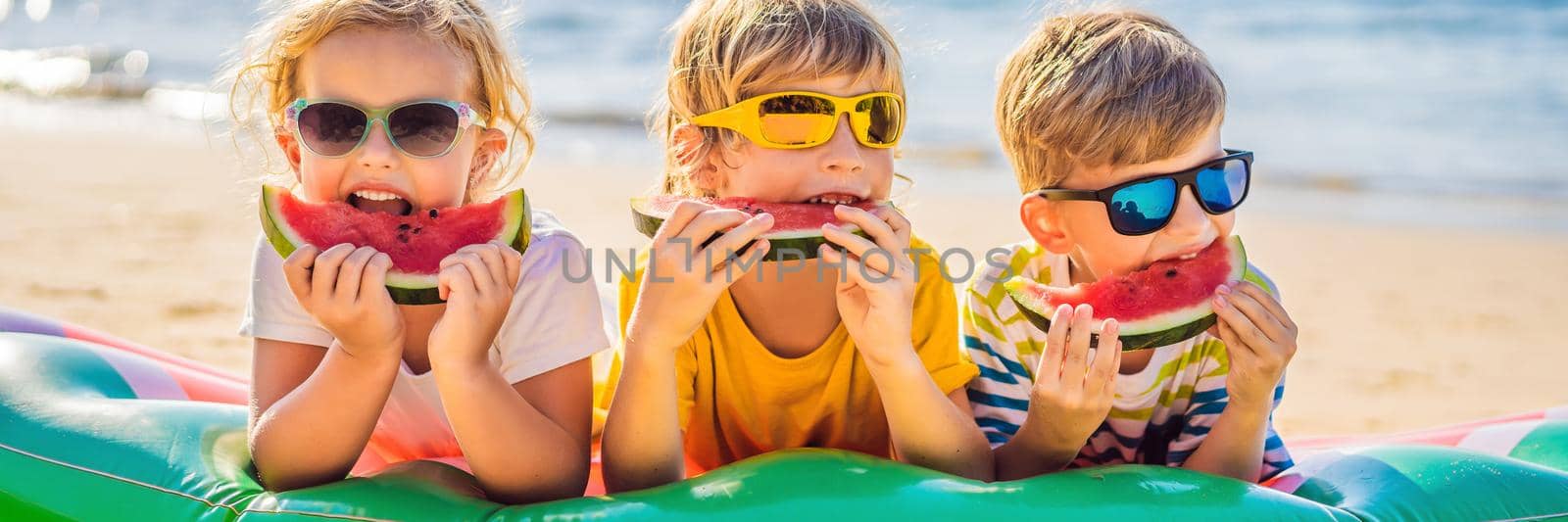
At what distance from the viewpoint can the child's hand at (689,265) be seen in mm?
2994

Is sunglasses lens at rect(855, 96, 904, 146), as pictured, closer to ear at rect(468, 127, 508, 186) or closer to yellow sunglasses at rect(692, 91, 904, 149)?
yellow sunglasses at rect(692, 91, 904, 149)

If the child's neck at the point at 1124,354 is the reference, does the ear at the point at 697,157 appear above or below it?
above

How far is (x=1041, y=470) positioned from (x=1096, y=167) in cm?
82

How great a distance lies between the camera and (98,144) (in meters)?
13.5

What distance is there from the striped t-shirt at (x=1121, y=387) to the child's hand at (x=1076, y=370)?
459 mm

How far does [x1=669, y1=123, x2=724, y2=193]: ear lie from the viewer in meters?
3.75

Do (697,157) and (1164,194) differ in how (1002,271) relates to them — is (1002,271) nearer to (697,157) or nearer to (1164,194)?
(1164,194)

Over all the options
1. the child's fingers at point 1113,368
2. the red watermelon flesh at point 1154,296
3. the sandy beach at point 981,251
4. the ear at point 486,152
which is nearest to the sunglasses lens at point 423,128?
the ear at point 486,152

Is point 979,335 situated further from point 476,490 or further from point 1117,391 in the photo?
point 476,490

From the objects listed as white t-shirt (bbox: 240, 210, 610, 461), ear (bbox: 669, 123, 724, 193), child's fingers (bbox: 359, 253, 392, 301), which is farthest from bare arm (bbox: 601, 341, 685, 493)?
ear (bbox: 669, 123, 724, 193)

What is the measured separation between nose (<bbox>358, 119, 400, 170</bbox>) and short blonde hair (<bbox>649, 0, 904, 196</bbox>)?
0.87 m

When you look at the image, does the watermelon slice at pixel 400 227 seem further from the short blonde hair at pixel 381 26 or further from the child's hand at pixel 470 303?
the short blonde hair at pixel 381 26

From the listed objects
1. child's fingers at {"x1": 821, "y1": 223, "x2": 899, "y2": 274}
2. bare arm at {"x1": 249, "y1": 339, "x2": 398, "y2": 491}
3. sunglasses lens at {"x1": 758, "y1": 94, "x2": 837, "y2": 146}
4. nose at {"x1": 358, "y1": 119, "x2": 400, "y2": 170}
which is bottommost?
bare arm at {"x1": 249, "y1": 339, "x2": 398, "y2": 491}

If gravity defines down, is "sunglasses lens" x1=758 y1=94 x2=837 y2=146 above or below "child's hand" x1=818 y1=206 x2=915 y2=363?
above
